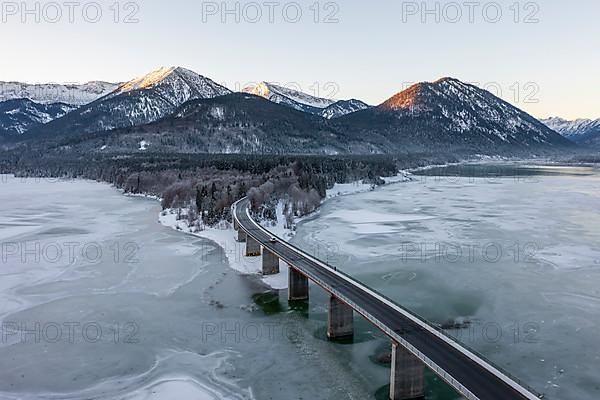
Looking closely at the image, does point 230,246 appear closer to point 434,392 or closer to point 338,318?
point 338,318

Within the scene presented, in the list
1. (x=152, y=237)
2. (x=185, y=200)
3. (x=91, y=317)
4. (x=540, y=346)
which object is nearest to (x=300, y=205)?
(x=185, y=200)

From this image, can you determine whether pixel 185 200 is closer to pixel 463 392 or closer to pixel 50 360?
pixel 50 360

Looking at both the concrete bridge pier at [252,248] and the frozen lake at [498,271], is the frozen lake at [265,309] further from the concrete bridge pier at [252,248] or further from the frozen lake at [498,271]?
the concrete bridge pier at [252,248]

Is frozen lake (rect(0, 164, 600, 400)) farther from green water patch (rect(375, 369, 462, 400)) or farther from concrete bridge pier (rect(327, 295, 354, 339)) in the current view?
concrete bridge pier (rect(327, 295, 354, 339))

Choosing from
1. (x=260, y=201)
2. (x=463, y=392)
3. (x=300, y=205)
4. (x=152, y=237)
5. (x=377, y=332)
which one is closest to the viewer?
(x=463, y=392)

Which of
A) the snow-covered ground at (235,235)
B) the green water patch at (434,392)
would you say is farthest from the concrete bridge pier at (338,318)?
the snow-covered ground at (235,235)

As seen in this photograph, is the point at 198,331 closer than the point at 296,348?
No

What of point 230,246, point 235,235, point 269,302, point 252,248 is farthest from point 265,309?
point 235,235
